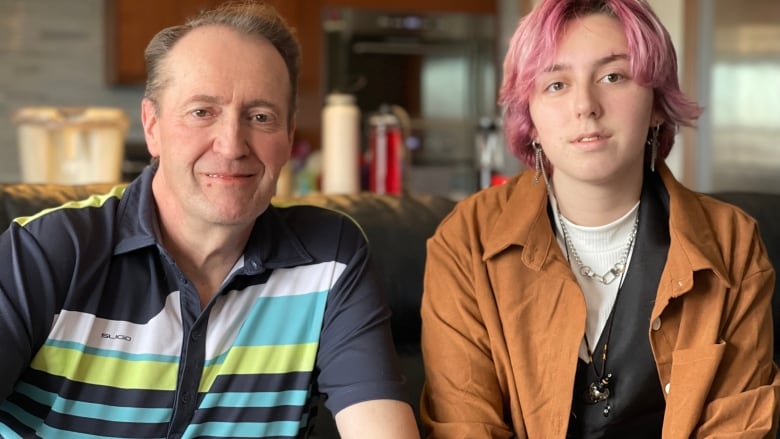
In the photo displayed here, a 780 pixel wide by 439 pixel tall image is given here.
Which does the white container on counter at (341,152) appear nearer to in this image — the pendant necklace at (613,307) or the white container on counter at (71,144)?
the white container on counter at (71,144)

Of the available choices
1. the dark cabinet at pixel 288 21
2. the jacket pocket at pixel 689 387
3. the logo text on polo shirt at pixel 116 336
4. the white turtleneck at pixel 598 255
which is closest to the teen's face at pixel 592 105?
the white turtleneck at pixel 598 255

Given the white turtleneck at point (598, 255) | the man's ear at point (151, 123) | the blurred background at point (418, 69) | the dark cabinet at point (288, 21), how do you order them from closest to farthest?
the man's ear at point (151, 123)
the white turtleneck at point (598, 255)
the blurred background at point (418, 69)
the dark cabinet at point (288, 21)

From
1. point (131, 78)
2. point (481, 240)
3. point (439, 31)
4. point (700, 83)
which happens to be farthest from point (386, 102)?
point (481, 240)

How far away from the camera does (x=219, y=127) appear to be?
1.48 meters

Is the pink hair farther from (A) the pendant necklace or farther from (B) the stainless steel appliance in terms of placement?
(B) the stainless steel appliance

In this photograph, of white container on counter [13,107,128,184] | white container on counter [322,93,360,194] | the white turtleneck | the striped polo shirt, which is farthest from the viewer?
white container on counter [322,93,360,194]

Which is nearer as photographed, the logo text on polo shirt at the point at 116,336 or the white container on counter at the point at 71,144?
the logo text on polo shirt at the point at 116,336

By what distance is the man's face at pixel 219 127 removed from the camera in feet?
4.83

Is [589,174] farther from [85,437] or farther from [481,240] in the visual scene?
[85,437]

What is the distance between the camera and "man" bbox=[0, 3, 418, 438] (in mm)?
1447

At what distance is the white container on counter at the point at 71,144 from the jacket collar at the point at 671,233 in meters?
1.24

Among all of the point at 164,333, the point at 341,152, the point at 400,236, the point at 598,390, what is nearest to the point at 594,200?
the point at 598,390

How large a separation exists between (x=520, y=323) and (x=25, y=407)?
0.78 meters

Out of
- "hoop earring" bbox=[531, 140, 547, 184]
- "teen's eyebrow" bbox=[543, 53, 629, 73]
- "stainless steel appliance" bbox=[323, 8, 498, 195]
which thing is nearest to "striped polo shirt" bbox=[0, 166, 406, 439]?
"hoop earring" bbox=[531, 140, 547, 184]
